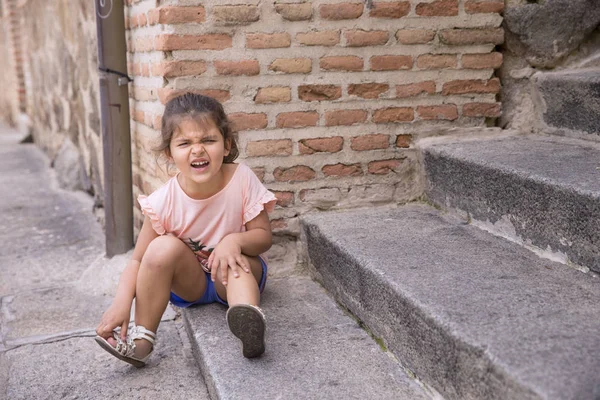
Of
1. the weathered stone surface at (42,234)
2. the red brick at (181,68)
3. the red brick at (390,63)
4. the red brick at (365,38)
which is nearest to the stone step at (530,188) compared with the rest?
the red brick at (390,63)

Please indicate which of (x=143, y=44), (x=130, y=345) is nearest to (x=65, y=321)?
(x=130, y=345)

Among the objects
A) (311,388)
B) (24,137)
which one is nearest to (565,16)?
(311,388)

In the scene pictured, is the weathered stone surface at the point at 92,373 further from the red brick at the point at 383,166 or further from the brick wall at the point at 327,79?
the red brick at the point at 383,166

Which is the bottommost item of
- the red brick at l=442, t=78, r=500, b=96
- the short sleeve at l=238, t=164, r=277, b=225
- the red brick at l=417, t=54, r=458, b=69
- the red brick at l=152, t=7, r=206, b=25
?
the short sleeve at l=238, t=164, r=277, b=225

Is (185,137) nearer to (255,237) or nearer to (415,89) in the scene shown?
(255,237)

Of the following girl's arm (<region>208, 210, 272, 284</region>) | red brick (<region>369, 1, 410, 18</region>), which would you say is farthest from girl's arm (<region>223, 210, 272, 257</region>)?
red brick (<region>369, 1, 410, 18</region>)

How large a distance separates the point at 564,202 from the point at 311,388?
0.88 metres

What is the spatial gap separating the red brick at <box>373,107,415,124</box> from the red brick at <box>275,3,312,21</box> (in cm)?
48

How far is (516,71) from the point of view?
2.72m

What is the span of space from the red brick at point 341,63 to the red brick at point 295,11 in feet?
0.58

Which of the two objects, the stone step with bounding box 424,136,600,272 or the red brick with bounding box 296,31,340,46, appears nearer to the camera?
the stone step with bounding box 424,136,600,272

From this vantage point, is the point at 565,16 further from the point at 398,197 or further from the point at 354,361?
the point at 354,361

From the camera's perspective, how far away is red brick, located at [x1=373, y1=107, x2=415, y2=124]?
2.57 meters

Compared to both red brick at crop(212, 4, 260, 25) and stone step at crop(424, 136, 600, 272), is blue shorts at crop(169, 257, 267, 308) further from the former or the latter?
red brick at crop(212, 4, 260, 25)
